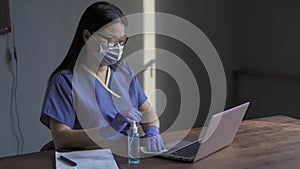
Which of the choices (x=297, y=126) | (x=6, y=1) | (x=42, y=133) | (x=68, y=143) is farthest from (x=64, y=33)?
(x=297, y=126)

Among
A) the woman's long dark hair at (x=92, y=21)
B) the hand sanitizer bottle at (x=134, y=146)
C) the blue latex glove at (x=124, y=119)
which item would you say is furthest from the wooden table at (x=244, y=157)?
the woman's long dark hair at (x=92, y=21)

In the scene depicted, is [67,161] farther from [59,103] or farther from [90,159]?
[59,103]

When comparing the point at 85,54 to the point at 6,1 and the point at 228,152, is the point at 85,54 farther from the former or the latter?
the point at 6,1

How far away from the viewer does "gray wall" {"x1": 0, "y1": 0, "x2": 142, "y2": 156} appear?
3.00 m

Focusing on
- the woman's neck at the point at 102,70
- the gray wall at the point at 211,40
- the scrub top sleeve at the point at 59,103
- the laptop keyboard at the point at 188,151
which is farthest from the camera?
the gray wall at the point at 211,40

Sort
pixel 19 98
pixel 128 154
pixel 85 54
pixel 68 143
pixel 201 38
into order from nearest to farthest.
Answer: pixel 128 154 < pixel 68 143 < pixel 85 54 < pixel 19 98 < pixel 201 38

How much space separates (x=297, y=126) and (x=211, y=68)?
1.67m

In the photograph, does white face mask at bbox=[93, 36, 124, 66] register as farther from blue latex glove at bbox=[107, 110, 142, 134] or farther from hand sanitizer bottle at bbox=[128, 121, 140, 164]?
hand sanitizer bottle at bbox=[128, 121, 140, 164]

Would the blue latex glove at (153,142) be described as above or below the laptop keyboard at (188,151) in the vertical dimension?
above

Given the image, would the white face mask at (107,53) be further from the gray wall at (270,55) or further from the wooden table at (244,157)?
the gray wall at (270,55)

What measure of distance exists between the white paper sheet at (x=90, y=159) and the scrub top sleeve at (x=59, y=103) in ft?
0.75

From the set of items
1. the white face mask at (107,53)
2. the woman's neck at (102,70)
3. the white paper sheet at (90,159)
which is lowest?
the white paper sheet at (90,159)

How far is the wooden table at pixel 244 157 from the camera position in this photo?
5.12ft

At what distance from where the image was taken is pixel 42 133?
127 inches
